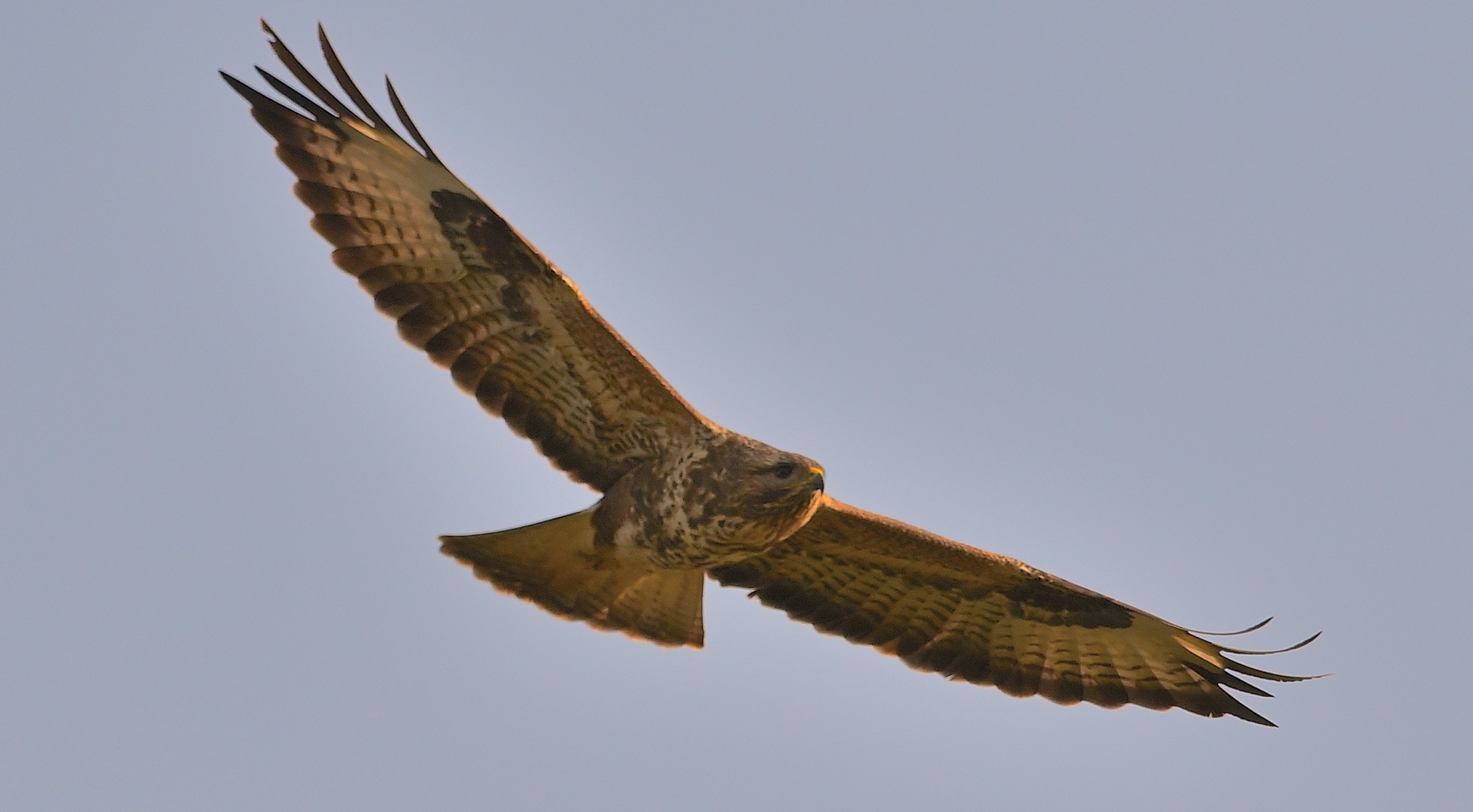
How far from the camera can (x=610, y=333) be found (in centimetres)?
964

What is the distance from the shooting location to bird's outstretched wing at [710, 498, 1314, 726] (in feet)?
35.5

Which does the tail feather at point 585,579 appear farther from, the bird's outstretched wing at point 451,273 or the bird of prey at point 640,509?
the bird's outstretched wing at point 451,273

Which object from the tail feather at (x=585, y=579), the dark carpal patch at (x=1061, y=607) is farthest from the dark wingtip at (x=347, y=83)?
the dark carpal patch at (x=1061, y=607)

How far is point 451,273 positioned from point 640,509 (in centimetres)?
157

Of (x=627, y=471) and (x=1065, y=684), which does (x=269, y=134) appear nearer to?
(x=627, y=471)

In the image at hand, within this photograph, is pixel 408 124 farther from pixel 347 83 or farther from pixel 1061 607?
pixel 1061 607

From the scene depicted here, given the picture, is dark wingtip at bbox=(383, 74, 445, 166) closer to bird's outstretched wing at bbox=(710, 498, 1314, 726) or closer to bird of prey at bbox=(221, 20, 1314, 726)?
bird of prey at bbox=(221, 20, 1314, 726)

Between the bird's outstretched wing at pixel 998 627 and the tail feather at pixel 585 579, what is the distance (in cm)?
46

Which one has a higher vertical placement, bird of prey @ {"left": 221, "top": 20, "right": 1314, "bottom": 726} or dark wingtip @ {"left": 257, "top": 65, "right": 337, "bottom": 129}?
dark wingtip @ {"left": 257, "top": 65, "right": 337, "bottom": 129}

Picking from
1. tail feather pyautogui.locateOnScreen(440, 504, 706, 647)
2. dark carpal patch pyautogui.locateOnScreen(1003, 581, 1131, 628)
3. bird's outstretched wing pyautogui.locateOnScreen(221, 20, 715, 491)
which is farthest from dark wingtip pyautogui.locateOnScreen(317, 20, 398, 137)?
dark carpal patch pyautogui.locateOnScreen(1003, 581, 1131, 628)

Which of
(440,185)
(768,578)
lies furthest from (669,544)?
(440,185)

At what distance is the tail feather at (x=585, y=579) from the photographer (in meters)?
10.2

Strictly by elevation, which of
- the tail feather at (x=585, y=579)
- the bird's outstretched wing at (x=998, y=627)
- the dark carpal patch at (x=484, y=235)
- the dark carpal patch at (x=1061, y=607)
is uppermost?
the dark carpal patch at (x=484, y=235)

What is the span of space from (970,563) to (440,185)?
3.59m
